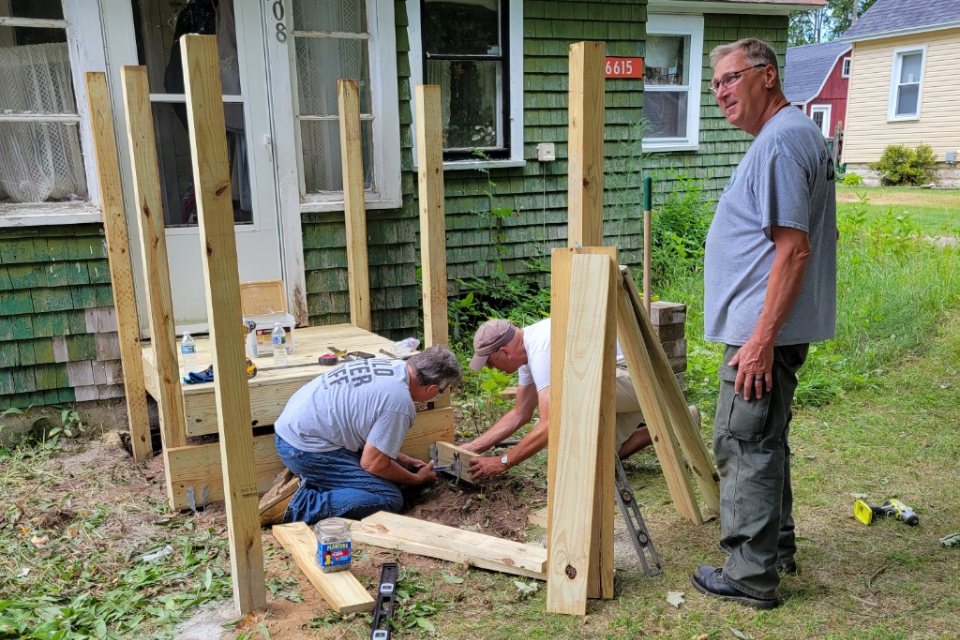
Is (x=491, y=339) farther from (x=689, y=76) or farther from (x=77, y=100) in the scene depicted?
(x=689, y=76)

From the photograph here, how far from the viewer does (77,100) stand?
14.9ft

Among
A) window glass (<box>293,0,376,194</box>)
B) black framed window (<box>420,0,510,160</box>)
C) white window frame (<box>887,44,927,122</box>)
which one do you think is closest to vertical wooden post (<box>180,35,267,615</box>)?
window glass (<box>293,0,376,194</box>)

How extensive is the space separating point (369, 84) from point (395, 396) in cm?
264

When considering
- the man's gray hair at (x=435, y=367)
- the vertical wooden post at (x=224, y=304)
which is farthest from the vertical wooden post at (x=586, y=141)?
the vertical wooden post at (x=224, y=304)

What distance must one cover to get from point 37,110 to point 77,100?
241 millimetres

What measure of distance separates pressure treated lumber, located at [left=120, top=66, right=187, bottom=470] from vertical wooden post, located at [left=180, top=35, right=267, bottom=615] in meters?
1.27

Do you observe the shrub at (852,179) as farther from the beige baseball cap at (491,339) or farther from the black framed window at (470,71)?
the beige baseball cap at (491,339)

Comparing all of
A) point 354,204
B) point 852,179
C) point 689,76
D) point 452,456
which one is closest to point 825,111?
point 689,76

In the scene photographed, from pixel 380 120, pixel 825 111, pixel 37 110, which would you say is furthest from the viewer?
pixel 825 111

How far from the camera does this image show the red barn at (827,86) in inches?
1081

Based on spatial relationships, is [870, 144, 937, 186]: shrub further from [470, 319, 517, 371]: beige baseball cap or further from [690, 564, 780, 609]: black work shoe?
[690, 564, 780, 609]: black work shoe

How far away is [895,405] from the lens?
17.1 feet

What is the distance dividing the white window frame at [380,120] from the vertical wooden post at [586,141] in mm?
2670

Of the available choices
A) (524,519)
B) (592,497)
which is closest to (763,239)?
(592,497)
